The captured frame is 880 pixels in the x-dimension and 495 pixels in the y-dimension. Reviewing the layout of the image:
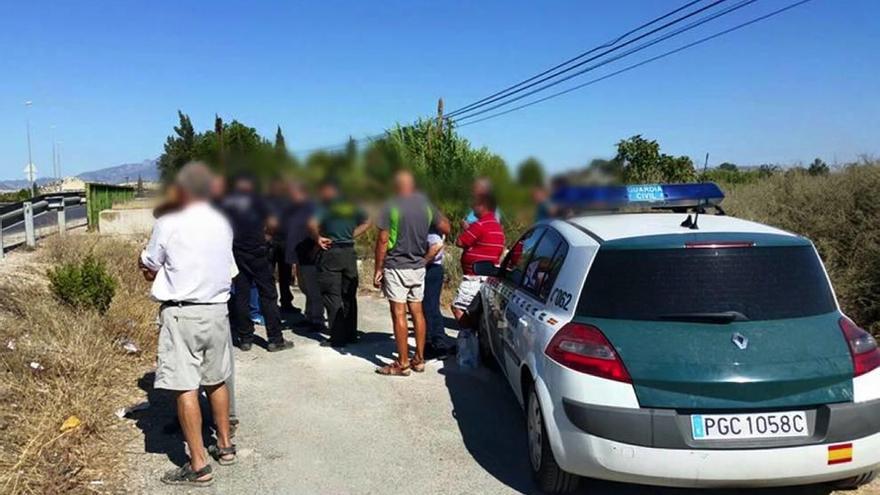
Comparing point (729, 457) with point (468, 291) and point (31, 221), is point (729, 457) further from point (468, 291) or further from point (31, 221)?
point (31, 221)

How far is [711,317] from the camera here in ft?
10.4

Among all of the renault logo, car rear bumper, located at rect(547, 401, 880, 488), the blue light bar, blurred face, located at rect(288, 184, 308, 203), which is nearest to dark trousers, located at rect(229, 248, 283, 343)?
blurred face, located at rect(288, 184, 308, 203)

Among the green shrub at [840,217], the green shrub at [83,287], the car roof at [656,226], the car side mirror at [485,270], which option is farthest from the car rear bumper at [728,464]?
the green shrub at [840,217]

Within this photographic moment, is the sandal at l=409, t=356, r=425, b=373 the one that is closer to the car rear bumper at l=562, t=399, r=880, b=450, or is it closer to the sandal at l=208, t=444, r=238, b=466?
the sandal at l=208, t=444, r=238, b=466

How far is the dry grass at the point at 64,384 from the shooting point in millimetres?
3555

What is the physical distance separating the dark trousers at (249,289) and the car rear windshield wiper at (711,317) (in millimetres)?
4332

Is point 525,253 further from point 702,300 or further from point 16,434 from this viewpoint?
point 16,434

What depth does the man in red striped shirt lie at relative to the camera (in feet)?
20.2

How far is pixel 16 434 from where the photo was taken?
12.5ft

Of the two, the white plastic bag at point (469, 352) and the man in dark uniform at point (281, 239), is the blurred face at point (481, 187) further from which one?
the man in dark uniform at point (281, 239)

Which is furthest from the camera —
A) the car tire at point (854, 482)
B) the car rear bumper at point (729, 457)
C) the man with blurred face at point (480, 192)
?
the man with blurred face at point (480, 192)

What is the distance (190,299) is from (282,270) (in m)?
4.76

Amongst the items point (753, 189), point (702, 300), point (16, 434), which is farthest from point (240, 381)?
point (753, 189)

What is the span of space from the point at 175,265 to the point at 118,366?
7.76ft
